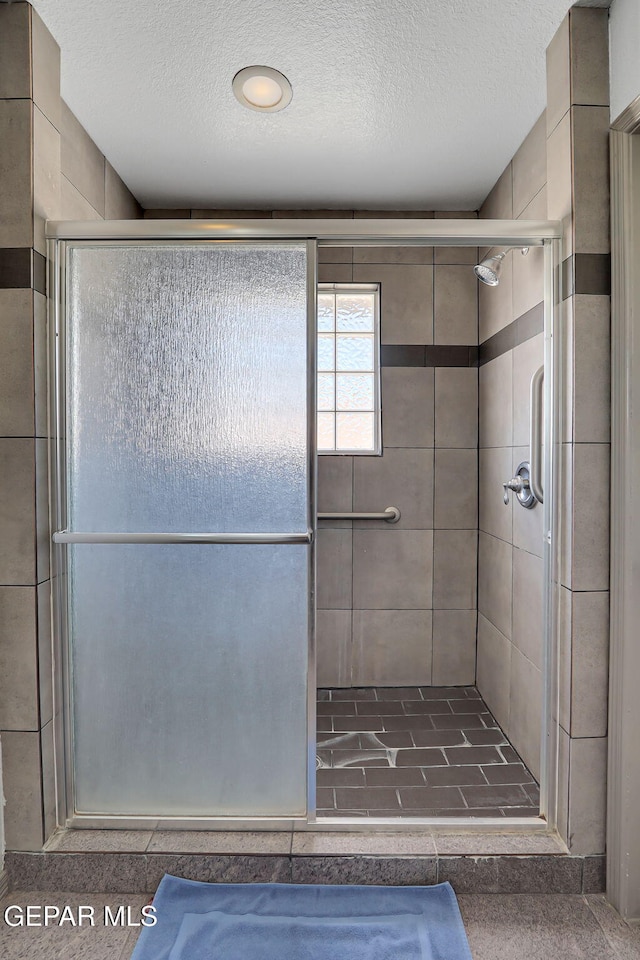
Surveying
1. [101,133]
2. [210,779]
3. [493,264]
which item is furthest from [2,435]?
[493,264]

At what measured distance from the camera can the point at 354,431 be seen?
2855 mm

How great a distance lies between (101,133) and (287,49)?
2.68 feet

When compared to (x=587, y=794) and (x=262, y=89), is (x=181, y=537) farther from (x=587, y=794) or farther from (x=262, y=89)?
(x=262, y=89)

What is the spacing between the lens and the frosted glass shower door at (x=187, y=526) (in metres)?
1.62

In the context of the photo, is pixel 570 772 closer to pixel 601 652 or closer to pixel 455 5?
pixel 601 652

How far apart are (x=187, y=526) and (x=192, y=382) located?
40cm

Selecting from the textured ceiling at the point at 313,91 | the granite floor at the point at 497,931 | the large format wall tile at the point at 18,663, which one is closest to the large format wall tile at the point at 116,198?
the textured ceiling at the point at 313,91

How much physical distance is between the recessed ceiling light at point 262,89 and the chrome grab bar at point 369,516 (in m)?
1.64

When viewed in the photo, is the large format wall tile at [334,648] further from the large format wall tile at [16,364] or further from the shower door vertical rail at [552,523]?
the large format wall tile at [16,364]

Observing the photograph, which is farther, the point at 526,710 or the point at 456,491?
the point at 456,491

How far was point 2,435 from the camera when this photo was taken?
157 cm

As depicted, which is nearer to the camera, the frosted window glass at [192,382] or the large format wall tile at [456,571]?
the frosted window glass at [192,382]

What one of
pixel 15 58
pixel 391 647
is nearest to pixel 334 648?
pixel 391 647

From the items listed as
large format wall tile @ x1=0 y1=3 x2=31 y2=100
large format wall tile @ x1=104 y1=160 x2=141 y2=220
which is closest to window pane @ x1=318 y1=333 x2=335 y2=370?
large format wall tile @ x1=104 y1=160 x2=141 y2=220
